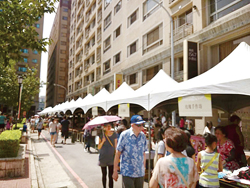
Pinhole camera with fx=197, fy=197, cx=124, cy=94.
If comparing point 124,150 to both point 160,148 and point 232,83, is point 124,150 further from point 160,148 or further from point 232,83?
point 232,83

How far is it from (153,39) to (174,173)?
58.6 feet

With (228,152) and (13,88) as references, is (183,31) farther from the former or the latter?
(13,88)

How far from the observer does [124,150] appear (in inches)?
148

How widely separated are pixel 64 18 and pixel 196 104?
7189 centimetres

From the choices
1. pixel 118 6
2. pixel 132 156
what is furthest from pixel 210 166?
pixel 118 6

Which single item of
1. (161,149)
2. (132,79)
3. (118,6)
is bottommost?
(161,149)

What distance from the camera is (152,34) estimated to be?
19125 millimetres

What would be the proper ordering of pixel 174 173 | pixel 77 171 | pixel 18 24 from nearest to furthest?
pixel 174 173, pixel 18 24, pixel 77 171

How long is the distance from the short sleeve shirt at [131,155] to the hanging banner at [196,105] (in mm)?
1683

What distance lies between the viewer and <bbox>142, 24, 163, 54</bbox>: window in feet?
58.3

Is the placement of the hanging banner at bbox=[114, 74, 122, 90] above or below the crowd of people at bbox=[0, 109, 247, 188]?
above

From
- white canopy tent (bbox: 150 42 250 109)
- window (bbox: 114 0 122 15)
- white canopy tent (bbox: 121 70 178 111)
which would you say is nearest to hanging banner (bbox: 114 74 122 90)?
window (bbox: 114 0 122 15)

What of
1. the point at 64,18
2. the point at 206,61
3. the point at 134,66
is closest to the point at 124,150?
the point at 206,61

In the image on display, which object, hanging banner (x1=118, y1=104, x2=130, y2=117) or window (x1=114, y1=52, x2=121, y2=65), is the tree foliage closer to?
window (x1=114, y1=52, x2=121, y2=65)
